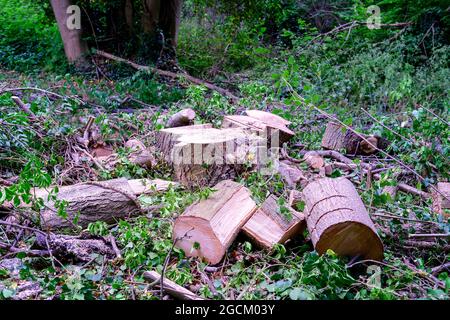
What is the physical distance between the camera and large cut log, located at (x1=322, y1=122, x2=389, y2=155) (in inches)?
206

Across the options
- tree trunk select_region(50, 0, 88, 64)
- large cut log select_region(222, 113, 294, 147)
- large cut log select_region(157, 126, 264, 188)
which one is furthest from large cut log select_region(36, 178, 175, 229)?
tree trunk select_region(50, 0, 88, 64)

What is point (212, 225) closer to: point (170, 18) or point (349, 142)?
point (349, 142)

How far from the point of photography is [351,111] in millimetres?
6949

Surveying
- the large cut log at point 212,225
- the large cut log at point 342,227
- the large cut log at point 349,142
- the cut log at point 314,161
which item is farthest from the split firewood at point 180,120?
the large cut log at point 342,227

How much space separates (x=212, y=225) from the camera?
121 inches

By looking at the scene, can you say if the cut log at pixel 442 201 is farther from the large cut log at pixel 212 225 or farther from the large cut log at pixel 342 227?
the large cut log at pixel 212 225

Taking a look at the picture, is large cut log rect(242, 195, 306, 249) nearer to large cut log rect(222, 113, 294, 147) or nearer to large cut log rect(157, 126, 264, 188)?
large cut log rect(157, 126, 264, 188)

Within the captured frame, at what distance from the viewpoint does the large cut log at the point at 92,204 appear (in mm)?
3539

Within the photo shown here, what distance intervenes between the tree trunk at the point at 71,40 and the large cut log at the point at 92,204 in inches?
288

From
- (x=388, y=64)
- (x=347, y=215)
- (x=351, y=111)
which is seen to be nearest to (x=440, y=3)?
(x=388, y=64)

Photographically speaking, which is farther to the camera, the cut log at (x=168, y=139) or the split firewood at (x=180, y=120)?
the split firewood at (x=180, y=120)

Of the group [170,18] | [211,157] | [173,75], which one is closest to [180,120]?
[211,157]

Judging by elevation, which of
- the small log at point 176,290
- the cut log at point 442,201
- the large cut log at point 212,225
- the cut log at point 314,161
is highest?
the large cut log at point 212,225
